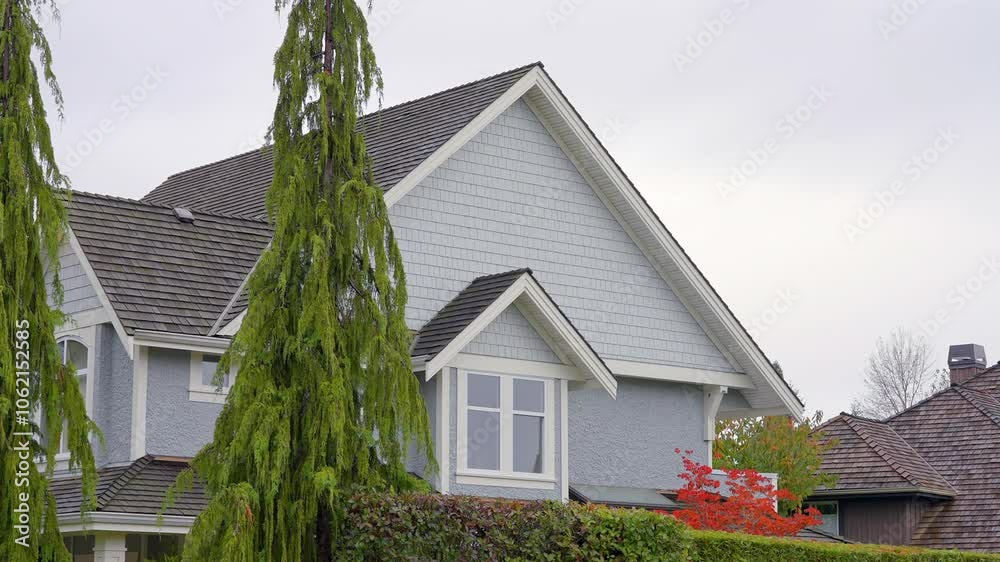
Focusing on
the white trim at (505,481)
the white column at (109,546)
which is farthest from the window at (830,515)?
the white column at (109,546)

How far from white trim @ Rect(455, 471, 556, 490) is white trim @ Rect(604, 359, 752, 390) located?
3193 millimetres

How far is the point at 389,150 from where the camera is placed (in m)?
23.2

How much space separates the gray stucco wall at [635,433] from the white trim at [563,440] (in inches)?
61.2

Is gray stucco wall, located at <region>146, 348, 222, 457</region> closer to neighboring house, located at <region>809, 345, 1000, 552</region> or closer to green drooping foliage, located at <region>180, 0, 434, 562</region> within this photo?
green drooping foliage, located at <region>180, 0, 434, 562</region>

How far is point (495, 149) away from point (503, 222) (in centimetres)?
118

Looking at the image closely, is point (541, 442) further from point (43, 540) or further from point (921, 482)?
point (921, 482)

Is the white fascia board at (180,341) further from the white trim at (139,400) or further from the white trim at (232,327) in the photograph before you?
the white trim at (139,400)

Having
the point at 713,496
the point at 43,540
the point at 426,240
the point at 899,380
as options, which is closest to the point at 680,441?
the point at 713,496

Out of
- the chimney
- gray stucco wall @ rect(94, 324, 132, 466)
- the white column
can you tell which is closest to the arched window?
gray stucco wall @ rect(94, 324, 132, 466)

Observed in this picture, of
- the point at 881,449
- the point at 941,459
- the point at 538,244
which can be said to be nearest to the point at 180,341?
the point at 538,244

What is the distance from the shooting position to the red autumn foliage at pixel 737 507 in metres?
22.9

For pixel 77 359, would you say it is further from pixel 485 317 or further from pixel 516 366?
pixel 516 366

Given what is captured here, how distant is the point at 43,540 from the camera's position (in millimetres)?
14609

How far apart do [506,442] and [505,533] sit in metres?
6.08
